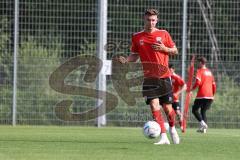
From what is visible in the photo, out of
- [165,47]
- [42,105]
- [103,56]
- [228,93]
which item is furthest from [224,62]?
[165,47]

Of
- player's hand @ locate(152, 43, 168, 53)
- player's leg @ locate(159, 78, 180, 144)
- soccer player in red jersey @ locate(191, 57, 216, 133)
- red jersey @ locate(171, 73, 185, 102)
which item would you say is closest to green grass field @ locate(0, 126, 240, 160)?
player's leg @ locate(159, 78, 180, 144)

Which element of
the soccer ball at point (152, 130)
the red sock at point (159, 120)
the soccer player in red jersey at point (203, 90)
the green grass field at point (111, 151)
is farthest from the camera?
the soccer player in red jersey at point (203, 90)

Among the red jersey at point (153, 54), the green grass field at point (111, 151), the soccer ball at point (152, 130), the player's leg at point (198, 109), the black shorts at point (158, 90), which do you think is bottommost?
the player's leg at point (198, 109)

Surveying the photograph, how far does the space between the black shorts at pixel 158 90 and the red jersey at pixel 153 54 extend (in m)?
0.10

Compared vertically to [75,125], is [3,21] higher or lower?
higher

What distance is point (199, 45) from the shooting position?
2562cm

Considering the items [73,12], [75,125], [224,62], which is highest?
[73,12]

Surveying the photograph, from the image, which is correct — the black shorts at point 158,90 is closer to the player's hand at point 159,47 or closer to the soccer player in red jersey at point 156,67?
the soccer player in red jersey at point 156,67

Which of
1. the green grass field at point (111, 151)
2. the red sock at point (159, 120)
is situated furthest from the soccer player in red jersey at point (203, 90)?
the red sock at point (159, 120)

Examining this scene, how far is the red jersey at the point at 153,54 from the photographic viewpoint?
14.0 metres

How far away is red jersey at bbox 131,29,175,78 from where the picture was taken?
14.0 m

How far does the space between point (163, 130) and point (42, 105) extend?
11.8 metres

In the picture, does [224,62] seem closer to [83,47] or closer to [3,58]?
[83,47]

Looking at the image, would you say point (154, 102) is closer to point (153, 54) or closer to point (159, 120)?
point (159, 120)
